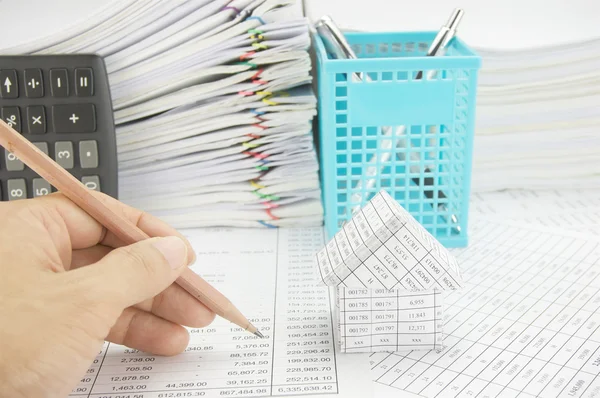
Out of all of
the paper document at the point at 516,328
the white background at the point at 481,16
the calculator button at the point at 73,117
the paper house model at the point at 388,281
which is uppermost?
the white background at the point at 481,16

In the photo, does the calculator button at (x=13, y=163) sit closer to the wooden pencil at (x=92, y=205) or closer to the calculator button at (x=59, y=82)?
the calculator button at (x=59, y=82)

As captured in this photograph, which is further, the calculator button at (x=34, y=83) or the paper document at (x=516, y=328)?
the calculator button at (x=34, y=83)

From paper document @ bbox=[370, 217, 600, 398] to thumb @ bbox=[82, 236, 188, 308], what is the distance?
0.59ft

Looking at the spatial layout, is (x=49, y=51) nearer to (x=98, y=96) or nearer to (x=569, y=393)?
(x=98, y=96)

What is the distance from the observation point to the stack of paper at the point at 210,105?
73cm

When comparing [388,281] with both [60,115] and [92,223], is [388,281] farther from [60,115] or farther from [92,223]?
[60,115]

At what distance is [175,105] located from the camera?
76 cm

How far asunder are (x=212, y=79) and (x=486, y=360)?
17.4 inches

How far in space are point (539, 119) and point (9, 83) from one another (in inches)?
24.8

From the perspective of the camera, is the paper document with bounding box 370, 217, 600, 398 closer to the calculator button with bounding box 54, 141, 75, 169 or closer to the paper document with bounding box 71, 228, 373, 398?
the paper document with bounding box 71, 228, 373, 398

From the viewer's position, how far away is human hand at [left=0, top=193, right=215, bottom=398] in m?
0.43

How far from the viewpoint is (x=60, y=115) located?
28.9 inches

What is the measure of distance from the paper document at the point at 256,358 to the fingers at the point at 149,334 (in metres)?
0.01

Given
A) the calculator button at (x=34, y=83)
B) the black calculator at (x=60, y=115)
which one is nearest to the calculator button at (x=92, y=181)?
the black calculator at (x=60, y=115)
